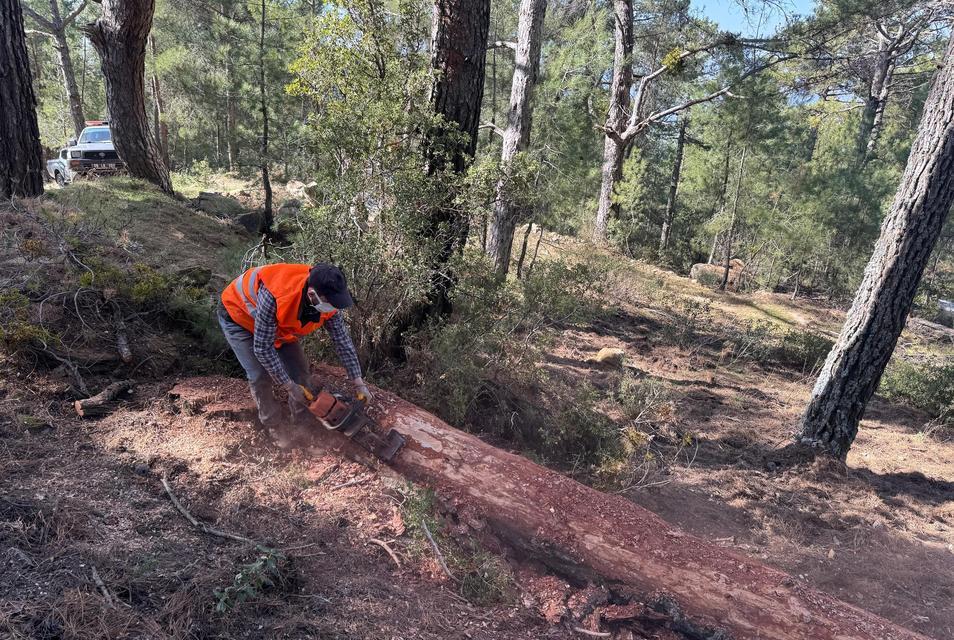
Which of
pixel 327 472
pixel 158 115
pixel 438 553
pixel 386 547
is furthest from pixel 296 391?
pixel 158 115

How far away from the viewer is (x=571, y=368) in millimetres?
7676

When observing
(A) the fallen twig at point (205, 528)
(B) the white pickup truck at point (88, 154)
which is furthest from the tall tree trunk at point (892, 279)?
(B) the white pickup truck at point (88, 154)

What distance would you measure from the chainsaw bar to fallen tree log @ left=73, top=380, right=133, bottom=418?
152 centimetres

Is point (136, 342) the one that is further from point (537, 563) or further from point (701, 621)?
point (701, 621)

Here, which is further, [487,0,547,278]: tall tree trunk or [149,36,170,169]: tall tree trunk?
[149,36,170,169]: tall tree trunk

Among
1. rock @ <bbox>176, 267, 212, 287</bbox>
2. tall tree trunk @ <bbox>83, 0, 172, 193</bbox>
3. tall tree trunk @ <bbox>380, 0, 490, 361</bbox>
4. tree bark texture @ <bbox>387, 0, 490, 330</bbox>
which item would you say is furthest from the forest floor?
tall tree trunk @ <bbox>83, 0, 172, 193</bbox>

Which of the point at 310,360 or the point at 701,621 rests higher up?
the point at 310,360

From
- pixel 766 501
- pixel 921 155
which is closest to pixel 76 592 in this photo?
pixel 766 501

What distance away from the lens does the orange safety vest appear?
3.12 metres

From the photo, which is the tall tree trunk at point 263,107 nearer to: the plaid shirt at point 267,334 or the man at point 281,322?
the man at point 281,322

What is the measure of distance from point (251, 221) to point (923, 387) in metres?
12.2

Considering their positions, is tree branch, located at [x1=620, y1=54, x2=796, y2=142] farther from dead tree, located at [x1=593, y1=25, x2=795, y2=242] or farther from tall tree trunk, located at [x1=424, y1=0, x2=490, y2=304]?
tall tree trunk, located at [x1=424, y1=0, x2=490, y2=304]

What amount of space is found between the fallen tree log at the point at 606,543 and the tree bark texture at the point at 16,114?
4.47m

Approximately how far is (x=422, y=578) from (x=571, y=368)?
17.3 ft
